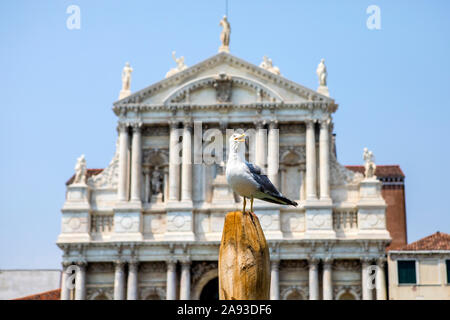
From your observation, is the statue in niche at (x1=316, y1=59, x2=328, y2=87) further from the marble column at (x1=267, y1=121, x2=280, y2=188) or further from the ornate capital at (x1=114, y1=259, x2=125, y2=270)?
the ornate capital at (x1=114, y1=259, x2=125, y2=270)

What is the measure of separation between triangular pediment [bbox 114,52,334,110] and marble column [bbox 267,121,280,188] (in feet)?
4.53

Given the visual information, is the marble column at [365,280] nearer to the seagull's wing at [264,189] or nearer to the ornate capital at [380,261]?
the ornate capital at [380,261]

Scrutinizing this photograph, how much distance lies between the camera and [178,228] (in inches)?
1526

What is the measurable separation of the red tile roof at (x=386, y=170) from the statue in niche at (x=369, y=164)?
1288 cm

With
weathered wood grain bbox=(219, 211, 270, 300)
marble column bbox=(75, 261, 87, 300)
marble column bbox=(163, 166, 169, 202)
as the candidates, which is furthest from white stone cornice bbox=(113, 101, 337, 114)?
weathered wood grain bbox=(219, 211, 270, 300)

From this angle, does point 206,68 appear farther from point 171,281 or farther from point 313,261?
point 313,261

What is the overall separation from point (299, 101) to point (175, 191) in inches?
265

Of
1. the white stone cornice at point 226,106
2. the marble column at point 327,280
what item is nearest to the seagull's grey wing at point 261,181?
the marble column at point 327,280

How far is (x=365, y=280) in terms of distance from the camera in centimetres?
3747

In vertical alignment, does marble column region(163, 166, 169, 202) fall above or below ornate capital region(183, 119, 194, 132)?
below

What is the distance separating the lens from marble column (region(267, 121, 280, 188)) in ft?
128

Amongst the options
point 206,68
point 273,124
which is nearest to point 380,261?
point 273,124

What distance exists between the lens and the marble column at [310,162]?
39.0 metres
